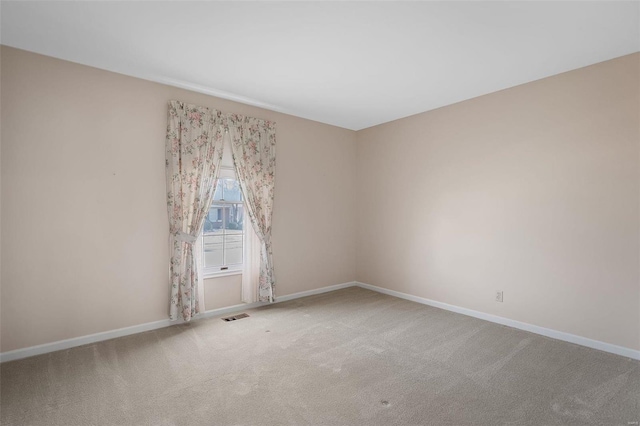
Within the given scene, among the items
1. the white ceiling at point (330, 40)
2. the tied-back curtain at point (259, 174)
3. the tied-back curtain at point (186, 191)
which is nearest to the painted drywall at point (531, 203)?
the white ceiling at point (330, 40)

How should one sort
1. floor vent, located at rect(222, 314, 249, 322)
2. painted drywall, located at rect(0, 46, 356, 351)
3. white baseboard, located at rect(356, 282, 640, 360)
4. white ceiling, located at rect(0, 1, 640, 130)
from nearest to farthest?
white ceiling, located at rect(0, 1, 640, 130) → painted drywall, located at rect(0, 46, 356, 351) → white baseboard, located at rect(356, 282, 640, 360) → floor vent, located at rect(222, 314, 249, 322)

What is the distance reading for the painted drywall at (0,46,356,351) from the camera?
276 centimetres

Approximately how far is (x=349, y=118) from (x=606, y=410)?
4.21 meters

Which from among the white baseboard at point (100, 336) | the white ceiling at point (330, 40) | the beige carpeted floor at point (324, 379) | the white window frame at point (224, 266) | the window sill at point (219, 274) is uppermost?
the white ceiling at point (330, 40)

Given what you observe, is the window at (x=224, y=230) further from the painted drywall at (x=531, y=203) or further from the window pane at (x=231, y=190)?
the painted drywall at (x=531, y=203)

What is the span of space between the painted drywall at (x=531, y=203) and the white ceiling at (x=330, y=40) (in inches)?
16.3

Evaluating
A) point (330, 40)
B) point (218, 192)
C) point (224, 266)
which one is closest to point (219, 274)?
point (224, 266)

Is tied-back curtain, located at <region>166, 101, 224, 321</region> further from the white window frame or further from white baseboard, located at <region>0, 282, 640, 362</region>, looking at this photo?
white baseboard, located at <region>0, 282, 640, 362</region>

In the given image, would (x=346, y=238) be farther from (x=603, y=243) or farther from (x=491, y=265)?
(x=603, y=243)

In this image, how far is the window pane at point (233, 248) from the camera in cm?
416

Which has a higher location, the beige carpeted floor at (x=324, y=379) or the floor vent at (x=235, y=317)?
the floor vent at (x=235, y=317)

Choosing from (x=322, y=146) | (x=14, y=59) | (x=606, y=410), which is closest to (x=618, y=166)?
(x=606, y=410)

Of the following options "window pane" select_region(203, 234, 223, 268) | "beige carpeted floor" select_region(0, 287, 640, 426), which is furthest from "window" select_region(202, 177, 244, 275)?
"beige carpeted floor" select_region(0, 287, 640, 426)

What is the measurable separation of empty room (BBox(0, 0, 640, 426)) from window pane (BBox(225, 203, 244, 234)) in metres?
0.03
